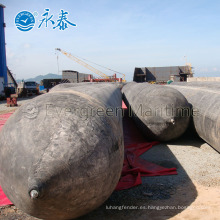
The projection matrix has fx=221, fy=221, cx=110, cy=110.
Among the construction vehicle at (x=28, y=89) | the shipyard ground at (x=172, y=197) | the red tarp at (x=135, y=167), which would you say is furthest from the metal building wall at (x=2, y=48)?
the shipyard ground at (x=172, y=197)

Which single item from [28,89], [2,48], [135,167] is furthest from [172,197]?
[2,48]

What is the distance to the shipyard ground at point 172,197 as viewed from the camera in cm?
267

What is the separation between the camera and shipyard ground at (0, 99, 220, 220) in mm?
2672

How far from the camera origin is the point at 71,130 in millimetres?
2059

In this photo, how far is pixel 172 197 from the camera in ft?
10.2

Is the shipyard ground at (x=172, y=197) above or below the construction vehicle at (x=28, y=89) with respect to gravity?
below

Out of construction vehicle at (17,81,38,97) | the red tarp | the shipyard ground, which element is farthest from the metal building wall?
the shipyard ground

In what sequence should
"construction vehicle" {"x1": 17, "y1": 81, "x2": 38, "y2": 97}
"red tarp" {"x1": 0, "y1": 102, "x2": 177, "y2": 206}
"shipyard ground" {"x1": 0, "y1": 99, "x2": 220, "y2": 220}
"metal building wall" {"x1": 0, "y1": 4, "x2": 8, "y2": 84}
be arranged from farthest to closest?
"metal building wall" {"x1": 0, "y1": 4, "x2": 8, "y2": 84} < "construction vehicle" {"x1": 17, "y1": 81, "x2": 38, "y2": 97} < "red tarp" {"x1": 0, "y1": 102, "x2": 177, "y2": 206} < "shipyard ground" {"x1": 0, "y1": 99, "x2": 220, "y2": 220}

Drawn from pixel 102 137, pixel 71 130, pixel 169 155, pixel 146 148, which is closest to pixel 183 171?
pixel 169 155

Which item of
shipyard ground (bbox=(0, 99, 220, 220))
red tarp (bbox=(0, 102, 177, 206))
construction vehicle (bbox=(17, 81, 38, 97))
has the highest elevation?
construction vehicle (bbox=(17, 81, 38, 97))

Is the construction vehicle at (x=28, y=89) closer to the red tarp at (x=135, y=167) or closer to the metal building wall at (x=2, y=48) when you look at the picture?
the metal building wall at (x=2, y=48)

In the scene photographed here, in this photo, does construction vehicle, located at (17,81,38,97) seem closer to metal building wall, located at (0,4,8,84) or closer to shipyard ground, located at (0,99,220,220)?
metal building wall, located at (0,4,8,84)

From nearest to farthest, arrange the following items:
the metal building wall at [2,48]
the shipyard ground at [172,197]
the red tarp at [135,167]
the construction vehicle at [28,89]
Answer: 1. the shipyard ground at [172,197]
2. the red tarp at [135,167]
3. the construction vehicle at [28,89]
4. the metal building wall at [2,48]

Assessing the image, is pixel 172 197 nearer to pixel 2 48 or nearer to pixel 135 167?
pixel 135 167
